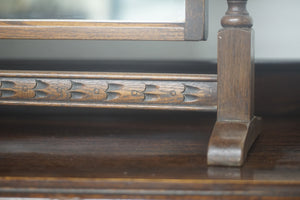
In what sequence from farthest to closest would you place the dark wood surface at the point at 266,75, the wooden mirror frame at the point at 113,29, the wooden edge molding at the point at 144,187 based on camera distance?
the dark wood surface at the point at 266,75
the wooden mirror frame at the point at 113,29
the wooden edge molding at the point at 144,187

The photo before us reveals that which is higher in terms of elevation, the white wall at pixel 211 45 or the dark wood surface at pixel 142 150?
the white wall at pixel 211 45

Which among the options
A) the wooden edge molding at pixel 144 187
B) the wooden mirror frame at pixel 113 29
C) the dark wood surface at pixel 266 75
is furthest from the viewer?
the dark wood surface at pixel 266 75

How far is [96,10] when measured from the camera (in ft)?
1.93

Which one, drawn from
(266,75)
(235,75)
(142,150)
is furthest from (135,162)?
(266,75)

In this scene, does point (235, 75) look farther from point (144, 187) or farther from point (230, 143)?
point (144, 187)

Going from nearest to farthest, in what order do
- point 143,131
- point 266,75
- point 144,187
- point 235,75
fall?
point 144,187 < point 235,75 < point 143,131 < point 266,75

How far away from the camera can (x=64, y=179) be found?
459mm

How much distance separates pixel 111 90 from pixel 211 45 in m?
0.42

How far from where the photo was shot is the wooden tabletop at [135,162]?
446 millimetres

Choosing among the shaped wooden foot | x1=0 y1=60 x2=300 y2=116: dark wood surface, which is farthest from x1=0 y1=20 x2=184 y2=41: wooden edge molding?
x1=0 y1=60 x2=300 y2=116: dark wood surface

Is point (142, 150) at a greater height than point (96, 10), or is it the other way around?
point (96, 10)

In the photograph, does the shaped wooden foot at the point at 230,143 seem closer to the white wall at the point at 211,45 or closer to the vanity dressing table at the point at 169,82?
the vanity dressing table at the point at 169,82

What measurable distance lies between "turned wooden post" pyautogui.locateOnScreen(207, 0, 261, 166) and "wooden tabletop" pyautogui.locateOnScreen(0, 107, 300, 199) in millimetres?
38

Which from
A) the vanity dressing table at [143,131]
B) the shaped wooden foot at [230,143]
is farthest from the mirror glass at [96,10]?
the shaped wooden foot at [230,143]
